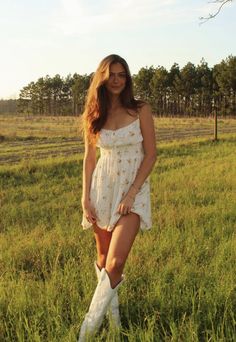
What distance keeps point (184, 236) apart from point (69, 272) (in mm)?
1757

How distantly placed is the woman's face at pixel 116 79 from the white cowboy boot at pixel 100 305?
117 cm

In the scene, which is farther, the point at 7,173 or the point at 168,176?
the point at 7,173

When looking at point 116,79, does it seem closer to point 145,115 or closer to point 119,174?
point 145,115

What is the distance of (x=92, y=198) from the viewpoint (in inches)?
136

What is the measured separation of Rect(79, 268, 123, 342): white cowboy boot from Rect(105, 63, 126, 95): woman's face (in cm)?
117

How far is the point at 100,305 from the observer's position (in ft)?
10.2

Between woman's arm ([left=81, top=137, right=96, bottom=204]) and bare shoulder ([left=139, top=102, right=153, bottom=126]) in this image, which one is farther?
woman's arm ([left=81, top=137, right=96, bottom=204])

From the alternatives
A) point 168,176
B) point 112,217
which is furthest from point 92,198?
point 168,176

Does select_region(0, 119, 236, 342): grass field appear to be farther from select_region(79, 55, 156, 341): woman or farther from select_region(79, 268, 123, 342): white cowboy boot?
select_region(79, 55, 156, 341): woman

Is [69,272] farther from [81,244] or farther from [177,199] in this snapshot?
[177,199]

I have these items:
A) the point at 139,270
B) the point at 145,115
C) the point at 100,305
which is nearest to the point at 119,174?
the point at 145,115

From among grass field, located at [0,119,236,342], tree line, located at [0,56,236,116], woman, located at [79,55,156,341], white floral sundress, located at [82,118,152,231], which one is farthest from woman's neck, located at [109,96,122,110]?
tree line, located at [0,56,236,116]

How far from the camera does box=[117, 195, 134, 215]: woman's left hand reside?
10.4ft

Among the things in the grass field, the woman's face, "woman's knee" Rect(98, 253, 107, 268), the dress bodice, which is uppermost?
the woman's face
